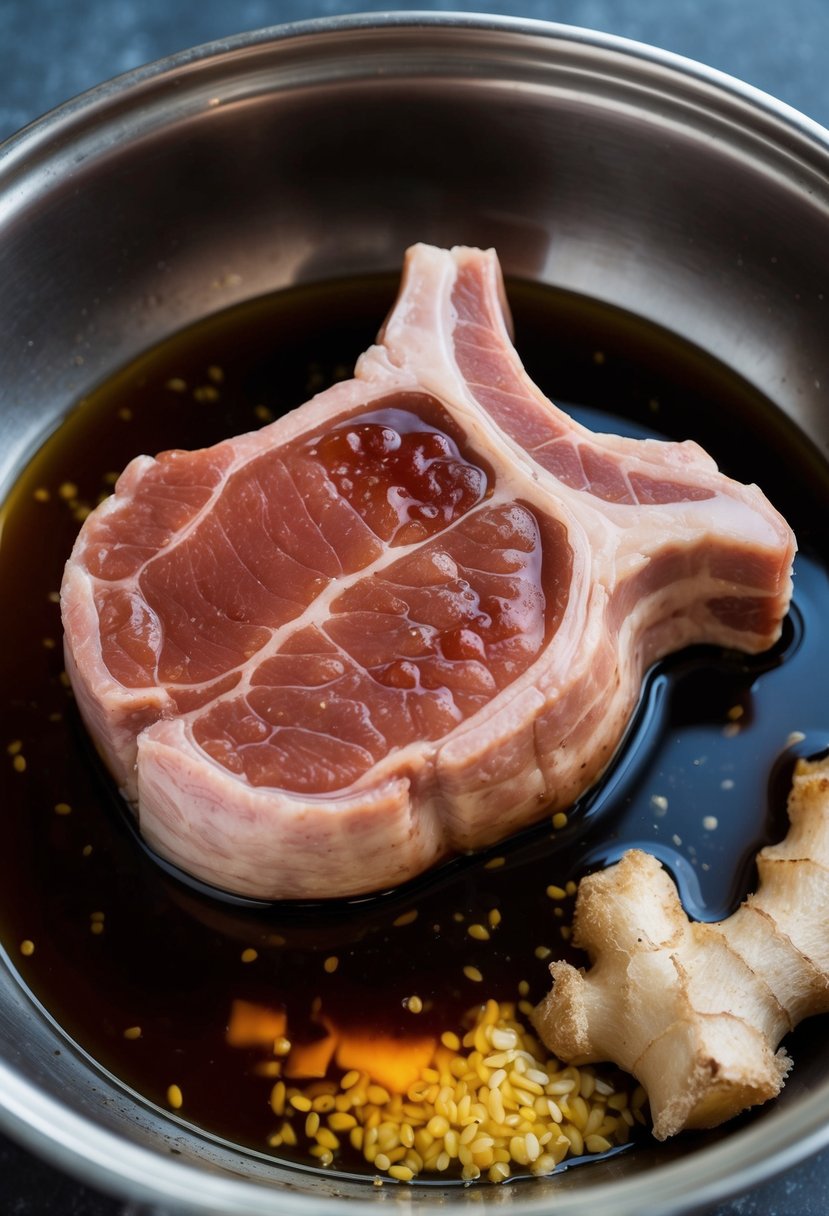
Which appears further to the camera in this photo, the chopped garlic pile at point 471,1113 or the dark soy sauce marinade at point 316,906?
the dark soy sauce marinade at point 316,906

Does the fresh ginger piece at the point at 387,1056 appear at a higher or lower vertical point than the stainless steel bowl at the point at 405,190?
lower

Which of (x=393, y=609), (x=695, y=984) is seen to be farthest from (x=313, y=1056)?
(x=393, y=609)

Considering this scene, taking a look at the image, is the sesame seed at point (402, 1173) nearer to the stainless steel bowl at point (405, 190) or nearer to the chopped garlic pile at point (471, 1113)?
the chopped garlic pile at point (471, 1113)

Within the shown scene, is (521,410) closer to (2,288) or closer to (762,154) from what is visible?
(762,154)

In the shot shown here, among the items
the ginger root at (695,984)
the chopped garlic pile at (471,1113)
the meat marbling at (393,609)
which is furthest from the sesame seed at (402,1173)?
the meat marbling at (393,609)

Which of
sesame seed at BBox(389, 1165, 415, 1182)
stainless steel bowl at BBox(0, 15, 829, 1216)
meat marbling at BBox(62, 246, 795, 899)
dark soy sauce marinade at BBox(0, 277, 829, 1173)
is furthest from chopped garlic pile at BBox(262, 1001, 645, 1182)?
stainless steel bowl at BBox(0, 15, 829, 1216)

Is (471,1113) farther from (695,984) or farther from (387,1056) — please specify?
(695,984)

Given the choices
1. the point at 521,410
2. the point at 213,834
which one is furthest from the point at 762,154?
the point at 213,834
